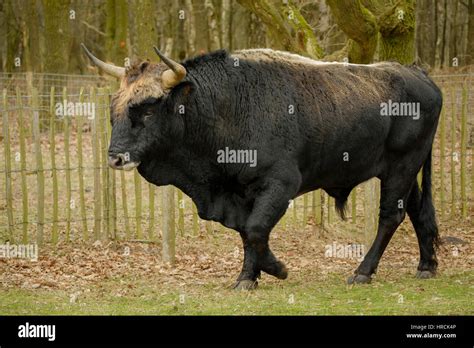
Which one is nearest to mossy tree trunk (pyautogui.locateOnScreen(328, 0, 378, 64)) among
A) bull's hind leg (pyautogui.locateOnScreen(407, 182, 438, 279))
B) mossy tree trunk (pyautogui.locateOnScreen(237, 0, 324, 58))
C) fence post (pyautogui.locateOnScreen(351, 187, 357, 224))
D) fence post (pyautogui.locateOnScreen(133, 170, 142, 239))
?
mossy tree trunk (pyautogui.locateOnScreen(237, 0, 324, 58))

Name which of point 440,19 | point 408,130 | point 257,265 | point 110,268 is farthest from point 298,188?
point 440,19

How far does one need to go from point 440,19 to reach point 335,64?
2543 cm

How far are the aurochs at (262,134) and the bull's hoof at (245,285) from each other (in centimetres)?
1

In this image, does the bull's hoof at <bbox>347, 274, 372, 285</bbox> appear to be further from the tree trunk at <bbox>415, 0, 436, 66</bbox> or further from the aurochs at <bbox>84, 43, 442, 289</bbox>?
the tree trunk at <bbox>415, 0, 436, 66</bbox>

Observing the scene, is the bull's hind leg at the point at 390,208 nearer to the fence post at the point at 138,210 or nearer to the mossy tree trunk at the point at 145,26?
the fence post at the point at 138,210

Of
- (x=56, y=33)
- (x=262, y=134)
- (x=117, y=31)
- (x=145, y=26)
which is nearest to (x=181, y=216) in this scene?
(x=262, y=134)

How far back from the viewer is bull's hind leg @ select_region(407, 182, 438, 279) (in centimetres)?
1027

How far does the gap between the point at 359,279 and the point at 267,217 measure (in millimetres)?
1509

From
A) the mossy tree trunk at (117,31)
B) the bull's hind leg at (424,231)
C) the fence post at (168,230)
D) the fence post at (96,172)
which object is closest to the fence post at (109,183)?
the fence post at (96,172)

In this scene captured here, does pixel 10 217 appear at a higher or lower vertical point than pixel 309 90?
lower

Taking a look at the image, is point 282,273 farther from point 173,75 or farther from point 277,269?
point 173,75

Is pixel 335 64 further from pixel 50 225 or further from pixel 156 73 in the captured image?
pixel 50 225

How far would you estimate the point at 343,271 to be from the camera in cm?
1074

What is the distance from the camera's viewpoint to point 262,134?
906 cm
